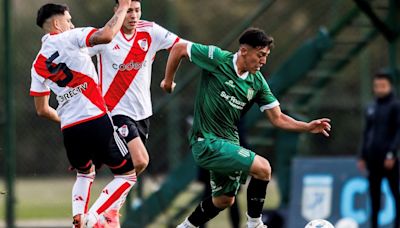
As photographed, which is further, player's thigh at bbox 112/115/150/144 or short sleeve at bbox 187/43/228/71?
player's thigh at bbox 112/115/150/144

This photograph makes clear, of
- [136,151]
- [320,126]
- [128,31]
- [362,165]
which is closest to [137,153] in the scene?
[136,151]

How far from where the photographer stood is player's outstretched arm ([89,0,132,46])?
924 centimetres

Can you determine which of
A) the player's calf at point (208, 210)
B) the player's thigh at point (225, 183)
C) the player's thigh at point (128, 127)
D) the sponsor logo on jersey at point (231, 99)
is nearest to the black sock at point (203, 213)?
the player's calf at point (208, 210)

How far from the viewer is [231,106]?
9969 millimetres

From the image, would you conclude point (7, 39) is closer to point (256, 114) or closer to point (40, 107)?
point (256, 114)

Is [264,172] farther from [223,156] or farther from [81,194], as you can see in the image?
[81,194]

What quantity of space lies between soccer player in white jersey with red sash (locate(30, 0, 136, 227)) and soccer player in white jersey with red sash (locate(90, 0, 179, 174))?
0.58m

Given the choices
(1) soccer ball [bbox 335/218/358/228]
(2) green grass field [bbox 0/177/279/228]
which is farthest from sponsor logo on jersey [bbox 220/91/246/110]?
(2) green grass field [bbox 0/177/279/228]

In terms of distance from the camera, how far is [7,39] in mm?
14539

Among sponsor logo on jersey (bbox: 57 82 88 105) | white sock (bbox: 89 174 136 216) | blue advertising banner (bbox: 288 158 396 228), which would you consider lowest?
blue advertising banner (bbox: 288 158 396 228)

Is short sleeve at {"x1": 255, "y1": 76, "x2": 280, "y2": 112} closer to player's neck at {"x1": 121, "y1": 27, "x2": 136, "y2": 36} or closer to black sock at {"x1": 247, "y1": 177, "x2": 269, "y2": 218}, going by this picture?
black sock at {"x1": 247, "y1": 177, "x2": 269, "y2": 218}

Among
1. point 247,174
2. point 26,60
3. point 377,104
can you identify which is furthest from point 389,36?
point 247,174

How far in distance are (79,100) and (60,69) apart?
0.31m

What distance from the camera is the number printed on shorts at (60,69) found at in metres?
9.54
